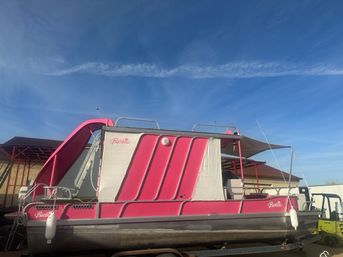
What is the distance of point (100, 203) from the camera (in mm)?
6312

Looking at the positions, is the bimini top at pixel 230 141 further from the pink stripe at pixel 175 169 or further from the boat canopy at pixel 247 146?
the pink stripe at pixel 175 169

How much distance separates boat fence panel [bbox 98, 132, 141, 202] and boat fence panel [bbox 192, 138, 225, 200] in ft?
5.47

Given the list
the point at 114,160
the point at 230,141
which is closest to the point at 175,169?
the point at 114,160

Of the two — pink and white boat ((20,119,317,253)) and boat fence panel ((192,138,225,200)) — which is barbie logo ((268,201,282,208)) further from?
boat fence panel ((192,138,225,200))

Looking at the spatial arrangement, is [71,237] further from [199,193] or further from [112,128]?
[199,193]

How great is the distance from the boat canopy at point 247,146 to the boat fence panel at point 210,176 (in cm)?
59

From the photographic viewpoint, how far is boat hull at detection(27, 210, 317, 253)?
589 centimetres

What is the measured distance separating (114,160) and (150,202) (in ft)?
3.82

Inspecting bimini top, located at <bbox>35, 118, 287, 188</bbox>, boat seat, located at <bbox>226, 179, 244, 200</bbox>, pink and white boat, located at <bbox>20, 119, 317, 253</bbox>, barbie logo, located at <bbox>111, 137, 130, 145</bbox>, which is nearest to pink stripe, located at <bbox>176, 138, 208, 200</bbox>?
pink and white boat, located at <bbox>20, 119, 317, 253</bbox>

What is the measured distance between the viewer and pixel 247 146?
9.34 meters

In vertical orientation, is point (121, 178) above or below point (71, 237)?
above

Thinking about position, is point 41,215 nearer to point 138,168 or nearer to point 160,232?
point 138,168

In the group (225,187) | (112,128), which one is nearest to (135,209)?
(112,128)

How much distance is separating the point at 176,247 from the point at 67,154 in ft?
11.7
